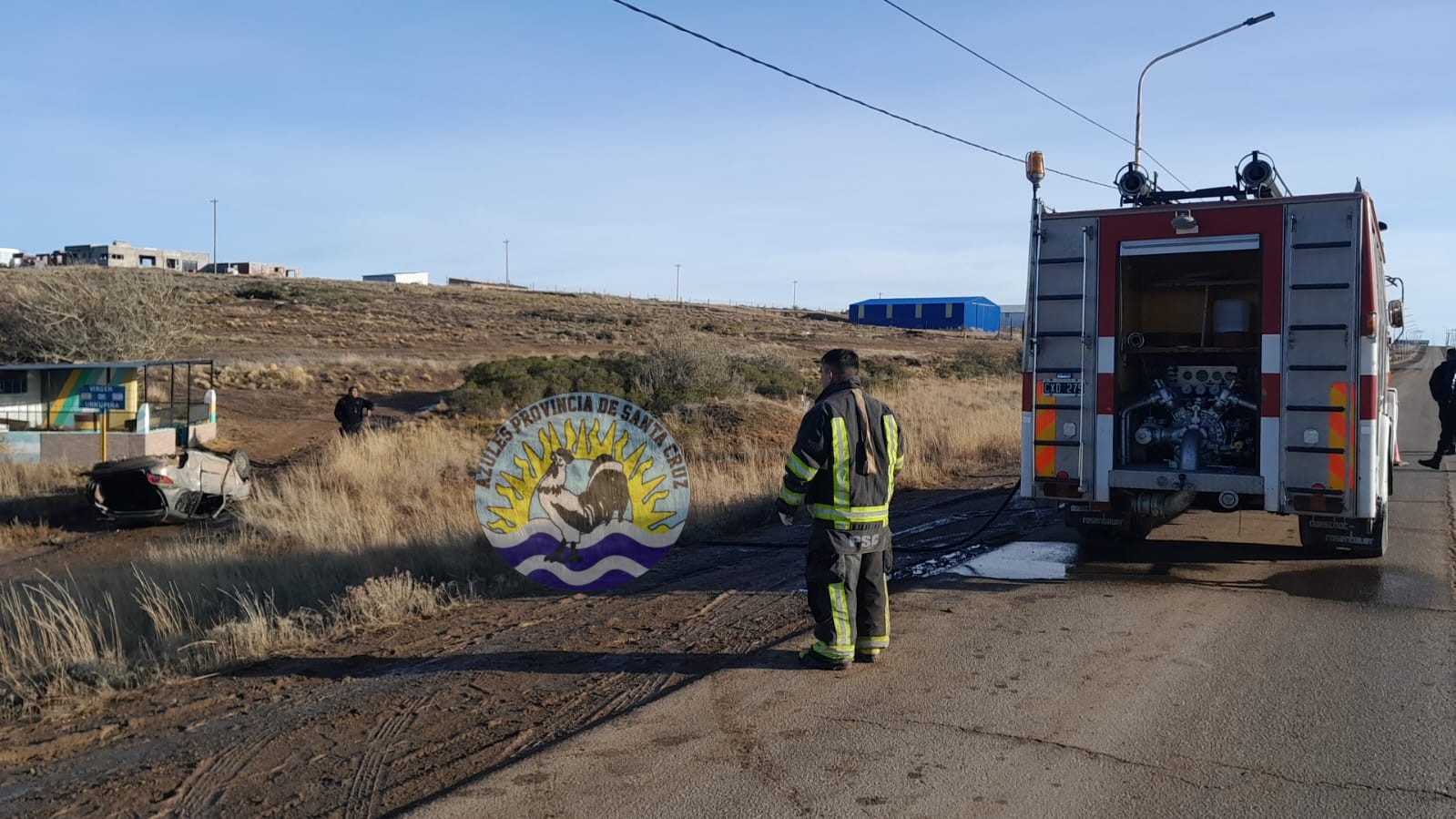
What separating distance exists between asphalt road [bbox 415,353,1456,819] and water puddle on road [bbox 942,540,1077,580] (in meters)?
0.62

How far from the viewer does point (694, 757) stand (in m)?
4.55

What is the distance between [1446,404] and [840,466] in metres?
15.1

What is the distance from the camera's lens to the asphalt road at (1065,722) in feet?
13.7

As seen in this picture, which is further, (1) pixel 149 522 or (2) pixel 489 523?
(1) pixel 149 522

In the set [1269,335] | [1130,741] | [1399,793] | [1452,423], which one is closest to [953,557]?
[1269,335]

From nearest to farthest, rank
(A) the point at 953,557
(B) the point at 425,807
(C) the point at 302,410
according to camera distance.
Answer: (B) the point at 425,807, (A) the point at 953,557, (C) the point at 302,410

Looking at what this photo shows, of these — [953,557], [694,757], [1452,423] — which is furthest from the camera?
[1452,423]

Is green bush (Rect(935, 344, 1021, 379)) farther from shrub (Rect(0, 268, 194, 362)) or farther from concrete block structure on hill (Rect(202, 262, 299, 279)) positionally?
concrete block structure on hill (Rect(202, 262, 299, 279))

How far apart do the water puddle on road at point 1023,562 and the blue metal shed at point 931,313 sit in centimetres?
8420

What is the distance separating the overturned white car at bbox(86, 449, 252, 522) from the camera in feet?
52.9

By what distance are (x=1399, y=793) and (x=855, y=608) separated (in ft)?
8.58

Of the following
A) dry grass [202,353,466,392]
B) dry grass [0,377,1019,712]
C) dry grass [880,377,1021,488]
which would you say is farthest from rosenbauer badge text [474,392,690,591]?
dry grass [202,353,466,392]

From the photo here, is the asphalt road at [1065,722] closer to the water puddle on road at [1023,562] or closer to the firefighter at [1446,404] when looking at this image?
the water puddle on road at [1023,562]

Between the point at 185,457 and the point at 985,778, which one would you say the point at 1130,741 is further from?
the point at 185,457
